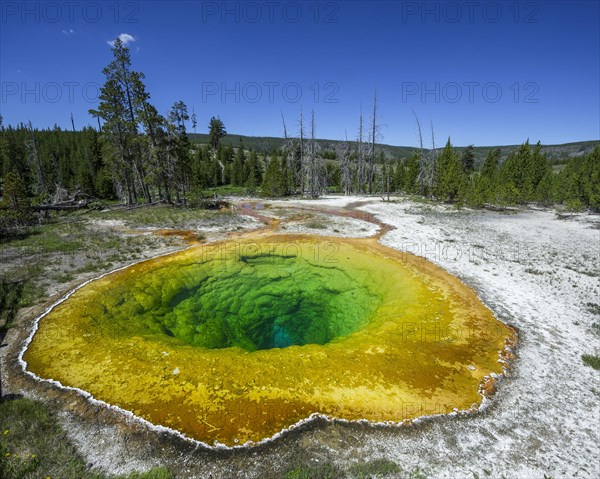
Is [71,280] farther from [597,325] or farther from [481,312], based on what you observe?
[597,325]

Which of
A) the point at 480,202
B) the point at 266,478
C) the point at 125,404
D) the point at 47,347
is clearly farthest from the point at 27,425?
the point at 480,202

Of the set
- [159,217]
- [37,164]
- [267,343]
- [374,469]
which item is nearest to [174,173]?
[159,217]

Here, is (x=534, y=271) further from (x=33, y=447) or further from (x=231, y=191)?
(x=231, y=191)

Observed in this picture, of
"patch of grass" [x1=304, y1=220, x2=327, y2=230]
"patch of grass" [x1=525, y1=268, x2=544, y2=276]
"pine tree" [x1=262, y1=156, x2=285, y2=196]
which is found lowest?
"patch of grass" [x1=525, y1=268, x2=544, y2=276]

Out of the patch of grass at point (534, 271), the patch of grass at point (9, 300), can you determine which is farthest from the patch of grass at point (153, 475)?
the patch of grass at point (534, 271)

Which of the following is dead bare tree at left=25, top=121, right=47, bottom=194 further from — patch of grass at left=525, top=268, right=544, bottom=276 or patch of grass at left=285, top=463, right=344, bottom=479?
patch of grass at left=525, top=268, right=544, bottom=276

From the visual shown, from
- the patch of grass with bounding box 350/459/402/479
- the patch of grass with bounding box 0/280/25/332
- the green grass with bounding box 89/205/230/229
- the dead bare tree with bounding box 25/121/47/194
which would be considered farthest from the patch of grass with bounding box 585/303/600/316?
the dead bare tree with bounding box 25/121/47/194

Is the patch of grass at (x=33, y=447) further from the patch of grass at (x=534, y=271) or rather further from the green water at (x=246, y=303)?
the patch of grass at (x=534, y=271)
